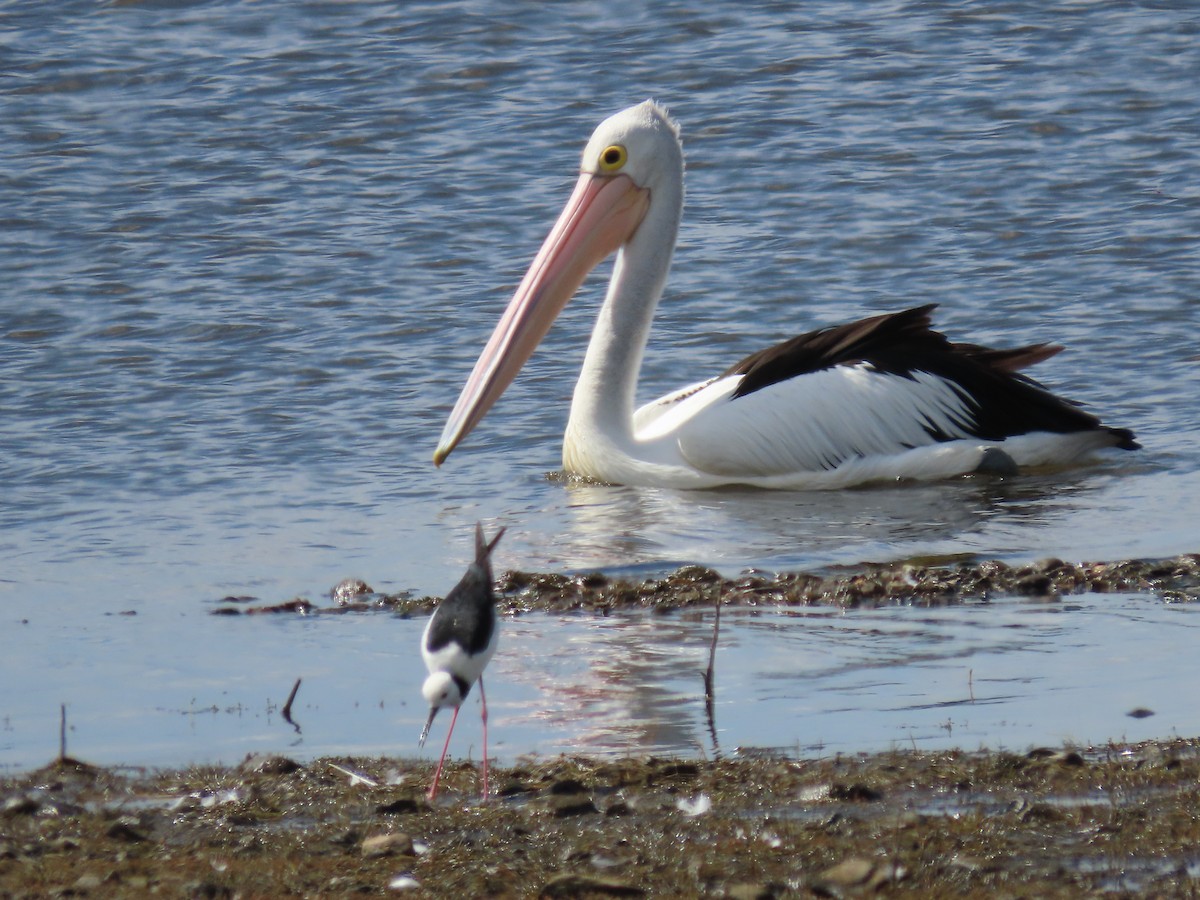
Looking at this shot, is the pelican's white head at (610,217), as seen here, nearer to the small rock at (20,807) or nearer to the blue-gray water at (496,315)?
the blue-gray water at (496,315)

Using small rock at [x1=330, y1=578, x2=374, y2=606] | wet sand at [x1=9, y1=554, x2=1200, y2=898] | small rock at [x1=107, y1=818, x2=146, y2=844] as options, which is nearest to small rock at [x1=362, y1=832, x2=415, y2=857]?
wet sand at [x1=9, y1=554, x2=1200, y2=898]

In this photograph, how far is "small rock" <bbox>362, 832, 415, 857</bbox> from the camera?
3.71 metres

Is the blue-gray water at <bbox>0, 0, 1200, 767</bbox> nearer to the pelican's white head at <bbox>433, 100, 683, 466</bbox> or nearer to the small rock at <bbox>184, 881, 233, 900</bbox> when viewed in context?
the pelican's white head at <bbox>433, 100, 683, 466</bbox>

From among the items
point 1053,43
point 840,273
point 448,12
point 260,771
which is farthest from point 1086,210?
point 260,771

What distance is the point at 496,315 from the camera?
1082cm

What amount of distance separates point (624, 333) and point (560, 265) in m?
0.42

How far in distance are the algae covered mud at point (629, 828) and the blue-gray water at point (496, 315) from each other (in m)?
0.36

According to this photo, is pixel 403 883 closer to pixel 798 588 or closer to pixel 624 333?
pixel 798 588

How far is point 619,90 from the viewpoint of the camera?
48.6 ft

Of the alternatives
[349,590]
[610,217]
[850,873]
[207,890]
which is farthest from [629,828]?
[610,217]

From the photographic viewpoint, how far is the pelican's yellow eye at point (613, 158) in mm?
8727

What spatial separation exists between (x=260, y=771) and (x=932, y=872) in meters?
1.59

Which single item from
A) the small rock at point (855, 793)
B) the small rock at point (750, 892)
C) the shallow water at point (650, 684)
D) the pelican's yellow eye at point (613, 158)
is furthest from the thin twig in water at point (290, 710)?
the pelican's yellow eye at point (613, 158)

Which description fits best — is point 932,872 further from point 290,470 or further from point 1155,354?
point 1155,354
